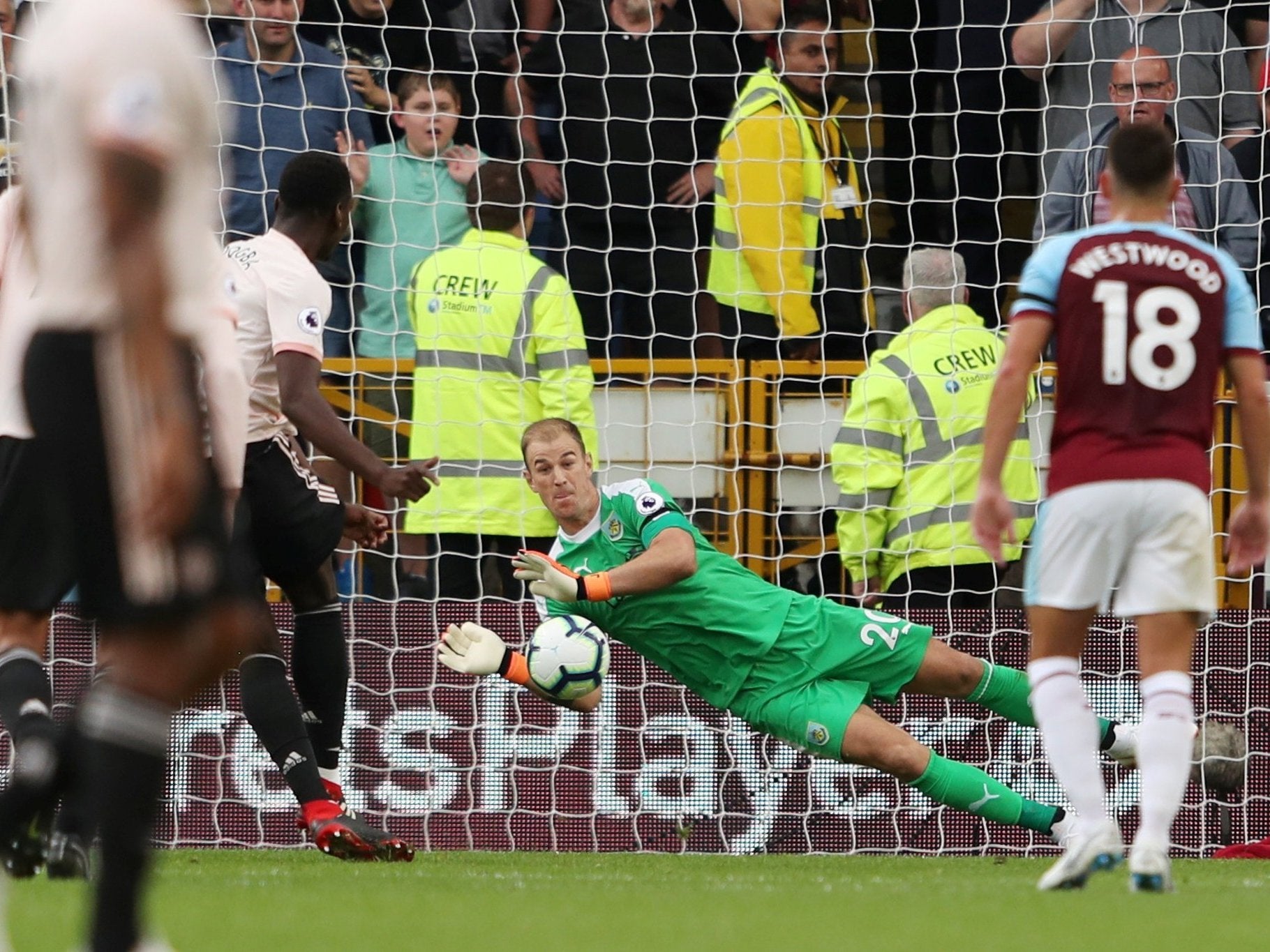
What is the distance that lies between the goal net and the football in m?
1.24

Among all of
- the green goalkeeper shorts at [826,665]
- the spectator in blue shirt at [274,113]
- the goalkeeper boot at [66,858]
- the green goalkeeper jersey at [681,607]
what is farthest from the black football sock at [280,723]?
the spectator in blue shirt at [274,113]

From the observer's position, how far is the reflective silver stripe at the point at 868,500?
8.33 m

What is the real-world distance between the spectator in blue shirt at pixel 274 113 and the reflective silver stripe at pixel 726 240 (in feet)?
5.27

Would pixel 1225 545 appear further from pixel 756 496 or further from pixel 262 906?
pixel 262 906

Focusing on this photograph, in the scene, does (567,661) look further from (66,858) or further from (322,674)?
(66,858)

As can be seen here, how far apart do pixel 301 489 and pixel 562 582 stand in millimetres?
875

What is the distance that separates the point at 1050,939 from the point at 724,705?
296cm

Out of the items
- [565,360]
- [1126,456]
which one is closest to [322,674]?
[565,360]

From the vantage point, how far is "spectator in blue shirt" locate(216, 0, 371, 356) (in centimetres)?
916

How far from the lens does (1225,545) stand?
8.56 meters

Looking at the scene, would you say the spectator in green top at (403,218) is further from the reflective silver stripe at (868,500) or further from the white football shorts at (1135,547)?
the white football shorts at (1135,547)

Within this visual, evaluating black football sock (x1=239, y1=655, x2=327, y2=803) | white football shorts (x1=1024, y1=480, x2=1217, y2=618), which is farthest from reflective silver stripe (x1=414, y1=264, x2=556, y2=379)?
white football shorts (x1=1024, y1=480, x2=1217, y2=618)

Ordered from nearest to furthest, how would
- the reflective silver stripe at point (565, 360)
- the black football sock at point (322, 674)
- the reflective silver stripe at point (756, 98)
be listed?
the black football sock at point (322, 674) → the reflective silver stripe at point (565, 360) → the reflective silver stripe at point (756, 98)

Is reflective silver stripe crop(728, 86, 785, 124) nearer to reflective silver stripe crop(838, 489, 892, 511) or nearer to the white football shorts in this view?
reflective silver stripe crop(838, 489, 892, 511)
